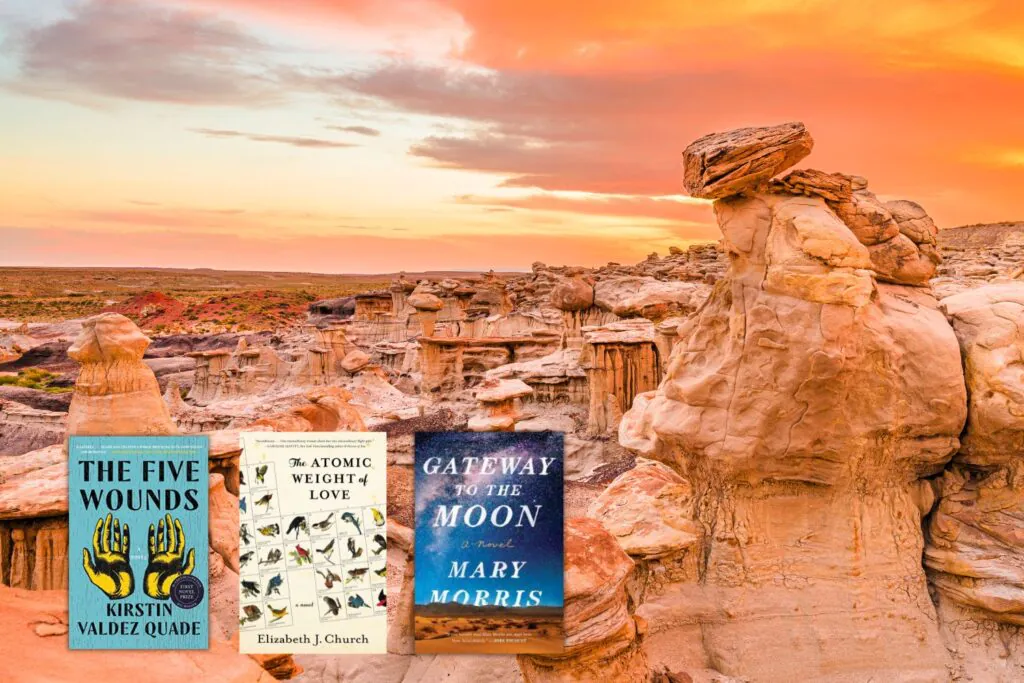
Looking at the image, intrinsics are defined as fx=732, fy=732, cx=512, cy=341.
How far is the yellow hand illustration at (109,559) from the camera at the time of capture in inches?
167

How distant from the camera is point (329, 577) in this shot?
428 centimetres

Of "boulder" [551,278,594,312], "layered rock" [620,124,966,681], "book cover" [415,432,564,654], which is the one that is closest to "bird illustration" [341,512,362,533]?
"book cover" [415,432,564,654]

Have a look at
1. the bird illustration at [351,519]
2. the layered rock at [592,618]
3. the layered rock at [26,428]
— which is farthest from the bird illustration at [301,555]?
the layered rock at [26,428]

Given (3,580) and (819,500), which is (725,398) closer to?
(819,500)

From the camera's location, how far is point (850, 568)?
687 cm

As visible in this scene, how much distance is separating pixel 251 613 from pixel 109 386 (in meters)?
5.42

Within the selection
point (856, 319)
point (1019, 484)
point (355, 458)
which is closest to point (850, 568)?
point (1019, 484)

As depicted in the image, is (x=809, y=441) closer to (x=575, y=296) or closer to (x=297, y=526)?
(x=297, y=526)

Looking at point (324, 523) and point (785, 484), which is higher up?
point (324, 523)

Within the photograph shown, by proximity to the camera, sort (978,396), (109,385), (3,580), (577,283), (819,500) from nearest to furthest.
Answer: (3,580)
(978,396)
(819,500)
(109,385)
(577,283)

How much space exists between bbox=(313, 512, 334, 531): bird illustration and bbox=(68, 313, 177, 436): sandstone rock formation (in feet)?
17.2

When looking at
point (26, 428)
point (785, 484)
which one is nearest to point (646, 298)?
point (785, 484)

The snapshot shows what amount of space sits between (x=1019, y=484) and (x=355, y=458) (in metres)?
6.13

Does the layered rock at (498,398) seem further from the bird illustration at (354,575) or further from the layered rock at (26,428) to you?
the layered rock at (26,428)
